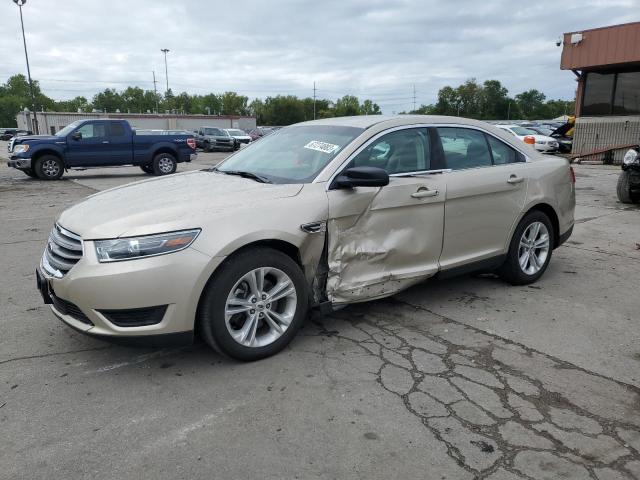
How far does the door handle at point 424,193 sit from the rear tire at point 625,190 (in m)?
7.36

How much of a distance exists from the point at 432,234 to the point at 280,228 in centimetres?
142

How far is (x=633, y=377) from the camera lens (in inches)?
132

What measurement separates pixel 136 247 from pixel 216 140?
31348 mm

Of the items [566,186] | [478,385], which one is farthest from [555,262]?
[478,385]

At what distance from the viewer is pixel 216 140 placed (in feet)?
109

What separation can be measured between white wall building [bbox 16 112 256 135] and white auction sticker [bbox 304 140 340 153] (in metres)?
53.4

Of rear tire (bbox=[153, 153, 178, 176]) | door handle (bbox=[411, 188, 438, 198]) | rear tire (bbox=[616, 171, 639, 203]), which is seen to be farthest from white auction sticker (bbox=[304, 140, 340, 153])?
rear tire (bbox=[153, 153, 178, 176])

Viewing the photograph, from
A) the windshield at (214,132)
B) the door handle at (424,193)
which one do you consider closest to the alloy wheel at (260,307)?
the door handle at (424,193)

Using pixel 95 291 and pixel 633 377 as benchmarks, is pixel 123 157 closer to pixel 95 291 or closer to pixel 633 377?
pixel 95 291

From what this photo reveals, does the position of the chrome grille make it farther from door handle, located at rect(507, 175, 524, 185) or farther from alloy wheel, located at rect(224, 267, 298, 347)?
door handle, located at rect(507, 175, 524, 185)

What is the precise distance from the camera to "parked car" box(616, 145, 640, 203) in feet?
30.9

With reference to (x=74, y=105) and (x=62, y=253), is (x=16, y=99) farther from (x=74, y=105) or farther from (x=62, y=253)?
(x=62, y=253)

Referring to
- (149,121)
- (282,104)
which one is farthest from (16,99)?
(149,121)

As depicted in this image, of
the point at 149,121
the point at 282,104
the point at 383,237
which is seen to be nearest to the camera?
the point at 383,237
